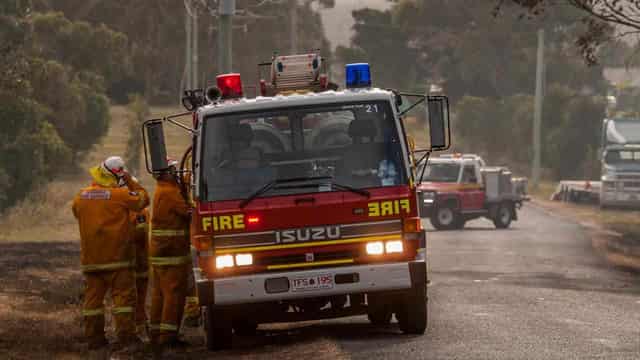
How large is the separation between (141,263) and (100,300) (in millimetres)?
858

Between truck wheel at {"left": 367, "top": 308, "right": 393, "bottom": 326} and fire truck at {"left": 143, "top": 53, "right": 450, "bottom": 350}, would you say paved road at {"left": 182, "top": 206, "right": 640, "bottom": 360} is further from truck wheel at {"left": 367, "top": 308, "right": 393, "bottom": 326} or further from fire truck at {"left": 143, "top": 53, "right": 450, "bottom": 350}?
fire truck at {"left": 143, "top": 53, "right": 450, "bottom": 350}

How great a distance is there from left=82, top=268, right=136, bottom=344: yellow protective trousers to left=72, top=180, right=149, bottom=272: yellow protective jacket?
0.39 feet

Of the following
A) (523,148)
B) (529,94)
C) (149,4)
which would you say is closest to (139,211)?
(149,4)

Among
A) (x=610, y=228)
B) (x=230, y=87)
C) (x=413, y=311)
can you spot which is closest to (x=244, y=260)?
(x=413, y=311)

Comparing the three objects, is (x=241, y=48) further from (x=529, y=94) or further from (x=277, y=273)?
(x=277, y=273)

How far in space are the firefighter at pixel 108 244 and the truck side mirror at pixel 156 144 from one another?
0.97 metres

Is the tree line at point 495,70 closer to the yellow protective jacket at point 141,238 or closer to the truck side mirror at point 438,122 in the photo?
the yellow protective jacket at point 141,238

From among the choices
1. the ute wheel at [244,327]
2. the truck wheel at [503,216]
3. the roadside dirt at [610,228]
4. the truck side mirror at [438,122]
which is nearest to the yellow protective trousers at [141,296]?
the ute wheel at [244,327]

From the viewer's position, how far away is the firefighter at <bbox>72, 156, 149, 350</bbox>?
14289 mm

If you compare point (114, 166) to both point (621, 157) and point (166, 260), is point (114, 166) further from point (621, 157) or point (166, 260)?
point (621, 157)

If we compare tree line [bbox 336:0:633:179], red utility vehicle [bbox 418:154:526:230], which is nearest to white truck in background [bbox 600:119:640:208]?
red utility vehicle [bbox 418:154:526:230]

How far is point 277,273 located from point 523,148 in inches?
3135

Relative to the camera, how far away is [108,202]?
562 inches

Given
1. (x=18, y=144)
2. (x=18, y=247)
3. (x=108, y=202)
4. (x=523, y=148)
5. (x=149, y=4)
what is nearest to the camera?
Answer: (x=108, y=202)
